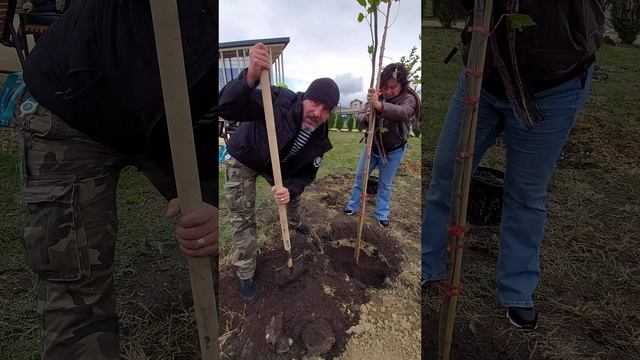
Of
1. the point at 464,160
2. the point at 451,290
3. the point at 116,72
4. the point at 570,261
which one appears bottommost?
the point at 570,261

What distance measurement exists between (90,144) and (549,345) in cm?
196

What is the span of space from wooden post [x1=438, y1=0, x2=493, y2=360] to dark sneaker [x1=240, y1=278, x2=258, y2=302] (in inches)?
19.4

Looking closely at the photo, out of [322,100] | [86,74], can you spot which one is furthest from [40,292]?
[322,100]

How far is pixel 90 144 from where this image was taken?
130 centimetres

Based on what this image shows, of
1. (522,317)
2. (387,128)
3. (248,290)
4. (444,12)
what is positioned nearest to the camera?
(248,290)

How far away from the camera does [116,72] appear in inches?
46.7

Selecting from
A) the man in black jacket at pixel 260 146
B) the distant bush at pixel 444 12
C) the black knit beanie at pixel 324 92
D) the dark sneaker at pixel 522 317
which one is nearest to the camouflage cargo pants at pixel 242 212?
the man in black jacket at pixel 260 146

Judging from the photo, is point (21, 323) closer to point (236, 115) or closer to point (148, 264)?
point (148, 264)

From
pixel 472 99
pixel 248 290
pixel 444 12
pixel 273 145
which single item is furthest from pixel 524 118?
pixel 248 290

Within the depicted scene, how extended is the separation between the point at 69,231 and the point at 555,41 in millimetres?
1601

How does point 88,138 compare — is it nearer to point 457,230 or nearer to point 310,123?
point 310,123

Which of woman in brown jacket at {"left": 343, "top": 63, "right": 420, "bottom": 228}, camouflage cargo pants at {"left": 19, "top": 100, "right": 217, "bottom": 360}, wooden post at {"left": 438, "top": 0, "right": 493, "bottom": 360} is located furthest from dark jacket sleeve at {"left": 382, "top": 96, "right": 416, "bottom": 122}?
camouflage cargo pants at {"left": 19, "top": 100, "right": 217, "bottom": 360}

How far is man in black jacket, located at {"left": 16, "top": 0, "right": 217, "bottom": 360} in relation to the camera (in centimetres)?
114

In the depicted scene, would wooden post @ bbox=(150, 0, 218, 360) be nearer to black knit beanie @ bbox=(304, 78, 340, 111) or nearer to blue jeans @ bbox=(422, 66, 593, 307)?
black knit beanie @ bbox=(304, 78, 340, 111)
